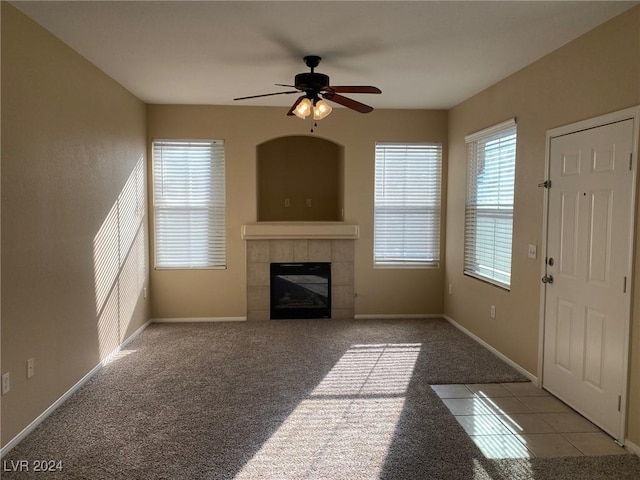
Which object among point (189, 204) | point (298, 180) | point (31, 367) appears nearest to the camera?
point (31, 367)

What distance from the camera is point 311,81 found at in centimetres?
354

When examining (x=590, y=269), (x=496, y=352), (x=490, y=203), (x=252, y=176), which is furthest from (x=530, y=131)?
(x=252, y=176)

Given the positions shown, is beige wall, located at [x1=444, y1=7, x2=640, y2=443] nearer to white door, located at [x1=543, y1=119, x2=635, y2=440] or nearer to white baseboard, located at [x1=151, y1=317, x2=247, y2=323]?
white door, located at [x1=543, y1=119, x2=635, y2=440]

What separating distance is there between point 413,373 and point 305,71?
280 cm

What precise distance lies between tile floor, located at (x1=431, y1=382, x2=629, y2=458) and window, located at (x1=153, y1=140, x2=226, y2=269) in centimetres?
325

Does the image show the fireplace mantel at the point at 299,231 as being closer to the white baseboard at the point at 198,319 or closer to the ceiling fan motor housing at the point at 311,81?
the white baseboard at the point at 198,319

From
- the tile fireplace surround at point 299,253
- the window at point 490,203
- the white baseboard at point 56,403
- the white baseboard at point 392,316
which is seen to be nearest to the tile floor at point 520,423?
the window at point 490,203

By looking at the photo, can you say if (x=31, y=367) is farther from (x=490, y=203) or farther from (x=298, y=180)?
(x=298, y=180)

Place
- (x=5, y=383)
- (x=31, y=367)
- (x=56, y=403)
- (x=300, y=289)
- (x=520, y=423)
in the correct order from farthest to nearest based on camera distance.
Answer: (x=300, y=289) → (x=56, y=403) → (x=520, y=423) → (x=31, y=367) → (x=5, y=383)

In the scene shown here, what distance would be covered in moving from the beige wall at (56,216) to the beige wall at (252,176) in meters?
0.93

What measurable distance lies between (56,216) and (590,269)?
369 cm

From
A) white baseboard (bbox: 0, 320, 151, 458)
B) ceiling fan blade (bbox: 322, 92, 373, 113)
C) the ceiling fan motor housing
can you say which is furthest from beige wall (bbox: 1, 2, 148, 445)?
ceiling fan blade (bbox: 322, 92, 373, 113)

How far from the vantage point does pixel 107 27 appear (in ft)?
9.92

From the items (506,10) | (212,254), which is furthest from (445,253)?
(506,10)
